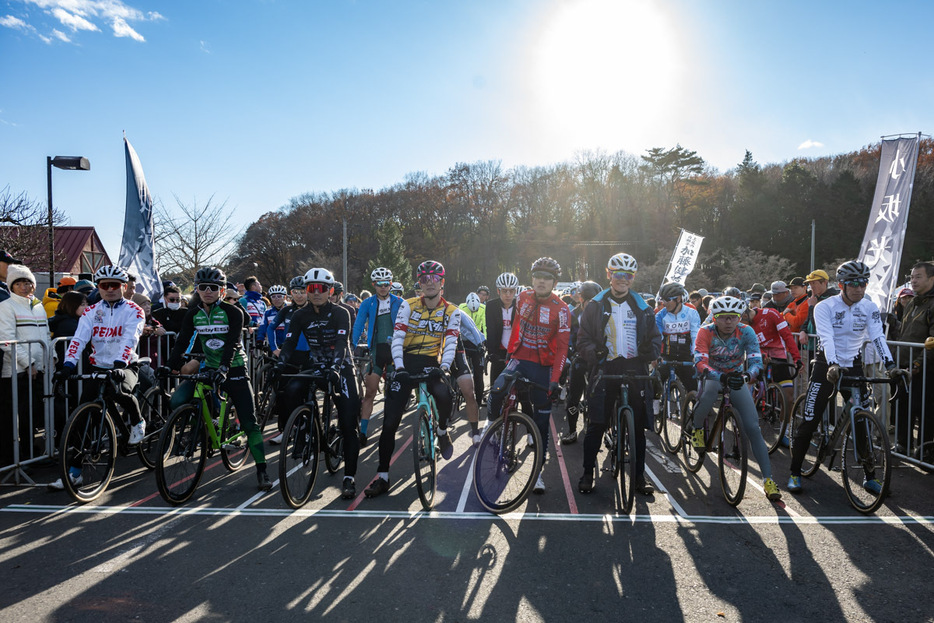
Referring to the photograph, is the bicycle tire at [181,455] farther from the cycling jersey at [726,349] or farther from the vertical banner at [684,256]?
the vertical banner at [684,256]

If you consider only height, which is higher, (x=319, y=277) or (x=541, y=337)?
(x=319, y=277)

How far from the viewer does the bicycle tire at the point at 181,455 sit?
489 cm

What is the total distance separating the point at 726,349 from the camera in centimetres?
598

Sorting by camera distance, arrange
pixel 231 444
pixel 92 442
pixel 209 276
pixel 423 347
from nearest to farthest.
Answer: pixel 92 442 → pixel 209 276 → pixel 423 347 → pixel 231 444

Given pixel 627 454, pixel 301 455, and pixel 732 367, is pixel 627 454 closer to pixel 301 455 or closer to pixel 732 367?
pixel 732 367

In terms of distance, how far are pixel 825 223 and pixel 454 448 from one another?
5499cm

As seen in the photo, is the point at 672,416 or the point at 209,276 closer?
the point at 209,276

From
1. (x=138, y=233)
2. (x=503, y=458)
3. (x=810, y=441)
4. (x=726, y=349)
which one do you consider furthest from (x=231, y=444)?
(x=810, y=441)

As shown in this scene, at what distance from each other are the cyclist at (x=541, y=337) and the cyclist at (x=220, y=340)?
2.52 m

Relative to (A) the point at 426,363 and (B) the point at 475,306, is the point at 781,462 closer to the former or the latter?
(A) the point at 426,363

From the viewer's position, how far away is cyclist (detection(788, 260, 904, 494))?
559 centimetres

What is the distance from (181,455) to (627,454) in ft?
13.1

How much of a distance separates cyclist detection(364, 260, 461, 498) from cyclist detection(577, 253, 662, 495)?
1.30 m

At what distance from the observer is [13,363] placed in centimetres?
564
